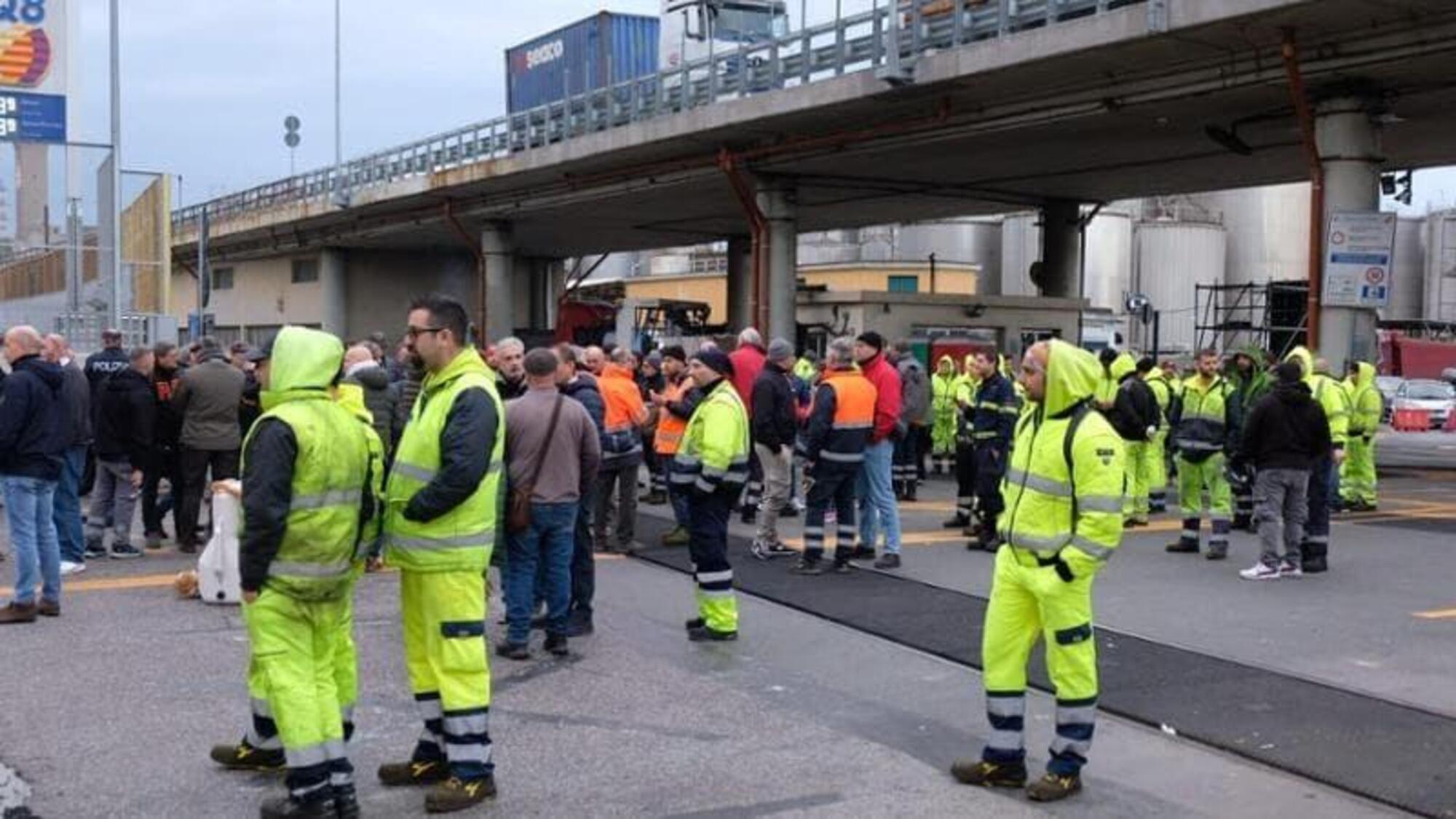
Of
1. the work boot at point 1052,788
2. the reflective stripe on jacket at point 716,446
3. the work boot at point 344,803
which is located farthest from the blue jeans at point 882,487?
the work boot at point 344,803

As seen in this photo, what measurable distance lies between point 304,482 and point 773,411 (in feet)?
21.4

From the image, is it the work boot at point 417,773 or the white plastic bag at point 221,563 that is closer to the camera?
the work boot at point 417,773

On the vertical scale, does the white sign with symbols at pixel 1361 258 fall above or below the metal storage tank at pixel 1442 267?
below

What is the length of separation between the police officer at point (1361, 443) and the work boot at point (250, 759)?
1341 centimetres

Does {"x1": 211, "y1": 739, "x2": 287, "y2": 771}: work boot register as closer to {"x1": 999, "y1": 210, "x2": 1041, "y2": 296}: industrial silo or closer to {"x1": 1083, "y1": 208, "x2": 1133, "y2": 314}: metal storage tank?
{"x1": 1083, "y1": 208, "x2": 1133, "y2": 314}: metal storage tank

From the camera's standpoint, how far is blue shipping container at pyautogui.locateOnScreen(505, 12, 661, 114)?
33781 millimetres

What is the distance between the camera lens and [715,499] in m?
8.50

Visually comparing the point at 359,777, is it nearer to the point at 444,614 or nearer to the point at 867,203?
the point at 444,614

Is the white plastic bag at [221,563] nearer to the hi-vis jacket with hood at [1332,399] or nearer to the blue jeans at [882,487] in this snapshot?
the blue jeans at [882,487]

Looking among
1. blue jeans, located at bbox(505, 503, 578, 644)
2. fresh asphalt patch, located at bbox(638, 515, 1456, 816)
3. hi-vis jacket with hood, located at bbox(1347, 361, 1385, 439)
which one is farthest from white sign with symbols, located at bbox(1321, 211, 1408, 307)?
blue jeans, located at bbox(505, 503, 578, 644)

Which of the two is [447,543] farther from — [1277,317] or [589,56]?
[589,56]

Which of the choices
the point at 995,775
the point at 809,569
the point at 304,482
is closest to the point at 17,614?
the point at 304,482

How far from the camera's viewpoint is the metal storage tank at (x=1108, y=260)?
173 ft

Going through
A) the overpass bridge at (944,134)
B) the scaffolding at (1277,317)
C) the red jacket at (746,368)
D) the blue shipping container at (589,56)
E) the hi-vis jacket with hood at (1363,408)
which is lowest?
the hi-vis jacket with hood at (1363,408)
